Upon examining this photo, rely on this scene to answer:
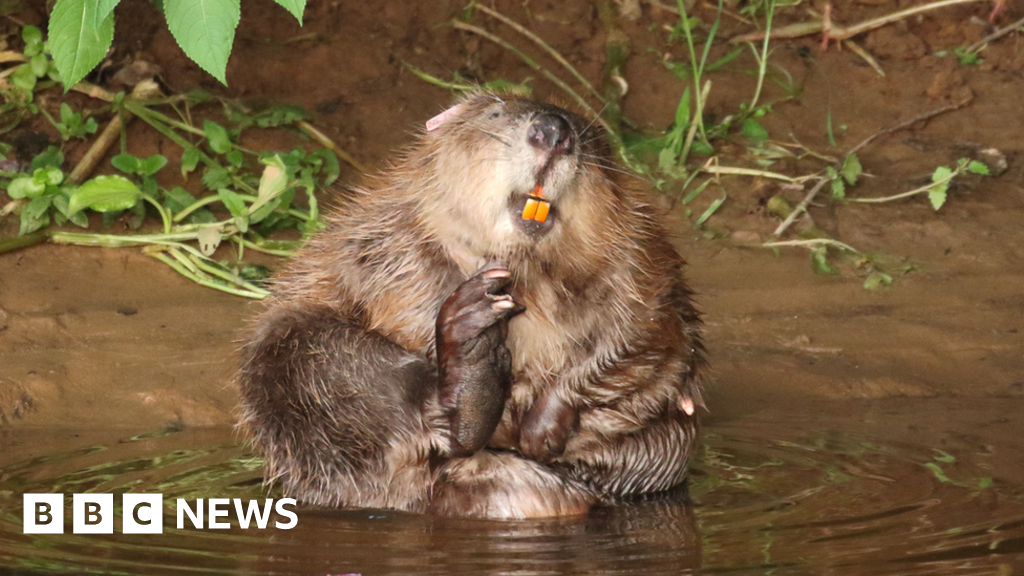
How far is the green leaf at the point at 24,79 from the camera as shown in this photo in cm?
439

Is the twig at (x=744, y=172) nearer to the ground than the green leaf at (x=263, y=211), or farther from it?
farther from it

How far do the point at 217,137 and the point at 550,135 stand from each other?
217 cm

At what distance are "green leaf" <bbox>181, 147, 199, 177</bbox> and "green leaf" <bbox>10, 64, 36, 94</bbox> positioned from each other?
1.89 feet

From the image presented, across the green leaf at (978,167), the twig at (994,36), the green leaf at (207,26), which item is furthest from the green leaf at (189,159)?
the twig at (994,36)

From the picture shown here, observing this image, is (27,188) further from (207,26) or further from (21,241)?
(207,26)

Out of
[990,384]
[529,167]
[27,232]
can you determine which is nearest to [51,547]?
[529,167]

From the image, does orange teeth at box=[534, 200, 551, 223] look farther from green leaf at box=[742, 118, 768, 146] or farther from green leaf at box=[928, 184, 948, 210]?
green leaf at box=[742, 118, 768, 146]

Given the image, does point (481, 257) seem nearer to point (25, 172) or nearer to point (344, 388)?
point (344, 388)

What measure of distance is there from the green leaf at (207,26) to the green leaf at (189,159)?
2263 mm

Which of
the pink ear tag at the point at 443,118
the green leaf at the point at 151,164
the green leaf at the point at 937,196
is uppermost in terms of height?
the pink ear tag at the point at 443,118

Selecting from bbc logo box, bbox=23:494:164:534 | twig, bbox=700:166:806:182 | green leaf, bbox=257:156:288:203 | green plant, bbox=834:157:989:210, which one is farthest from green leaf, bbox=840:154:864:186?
bbc logo box, bbox=23:494:164:534

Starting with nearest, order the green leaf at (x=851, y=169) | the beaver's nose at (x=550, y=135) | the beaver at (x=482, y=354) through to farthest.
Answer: the beaver's nose at (x=550, y=135)
the beaver at (x=482, y=354)
the green leaf at (x=851, y=169)

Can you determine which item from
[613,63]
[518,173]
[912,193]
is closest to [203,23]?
[518,173]

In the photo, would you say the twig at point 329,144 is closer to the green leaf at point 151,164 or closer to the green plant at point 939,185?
the green leaf at point 151,164
